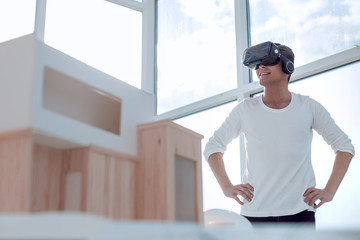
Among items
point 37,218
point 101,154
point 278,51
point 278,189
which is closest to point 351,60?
point 278,51

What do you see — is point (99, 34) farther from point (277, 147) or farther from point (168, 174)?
point (168, 174)

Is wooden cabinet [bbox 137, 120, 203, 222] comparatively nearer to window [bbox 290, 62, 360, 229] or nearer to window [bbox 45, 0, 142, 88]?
window [bbox 290, 62, 360, 229]

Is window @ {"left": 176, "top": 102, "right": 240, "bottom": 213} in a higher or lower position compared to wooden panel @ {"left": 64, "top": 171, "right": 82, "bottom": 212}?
higher

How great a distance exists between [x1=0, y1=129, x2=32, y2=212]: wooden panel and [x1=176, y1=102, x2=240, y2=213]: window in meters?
1.71

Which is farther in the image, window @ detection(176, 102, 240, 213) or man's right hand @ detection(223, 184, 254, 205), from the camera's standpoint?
window @ detection(176, 102, 240, 213)

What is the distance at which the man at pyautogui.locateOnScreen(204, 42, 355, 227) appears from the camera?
5.31ft

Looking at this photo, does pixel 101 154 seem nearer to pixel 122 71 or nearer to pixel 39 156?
pixel 39 156

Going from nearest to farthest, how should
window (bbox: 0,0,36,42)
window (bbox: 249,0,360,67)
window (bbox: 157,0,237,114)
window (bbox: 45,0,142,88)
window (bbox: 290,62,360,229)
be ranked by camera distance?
1. window (bbox: 290,62,360,229)
2. window (bbox: 249,0,360,67)
3. window (bbox: 0,0,36,42)
4. window (bbox: 45,0,142,88)
5. window (bbox: 157,0,237,114)

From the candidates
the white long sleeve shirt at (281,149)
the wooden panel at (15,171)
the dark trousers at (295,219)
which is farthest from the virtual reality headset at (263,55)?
the wooden panel at (15,171)

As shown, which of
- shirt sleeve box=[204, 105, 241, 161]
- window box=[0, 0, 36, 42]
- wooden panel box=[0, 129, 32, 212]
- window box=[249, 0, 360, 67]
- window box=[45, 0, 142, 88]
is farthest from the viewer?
window box=[45, 0, 142, 88]

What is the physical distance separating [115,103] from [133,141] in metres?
0.18

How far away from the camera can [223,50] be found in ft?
9.27

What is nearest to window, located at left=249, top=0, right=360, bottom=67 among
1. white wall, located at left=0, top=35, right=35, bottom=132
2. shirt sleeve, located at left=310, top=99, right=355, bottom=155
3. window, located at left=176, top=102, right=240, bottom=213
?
window, located at left=176, top=102, right=240, bottom=213

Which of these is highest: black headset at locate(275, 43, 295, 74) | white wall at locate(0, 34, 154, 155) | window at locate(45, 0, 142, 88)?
window at locate(45, 0, 142, 88)
